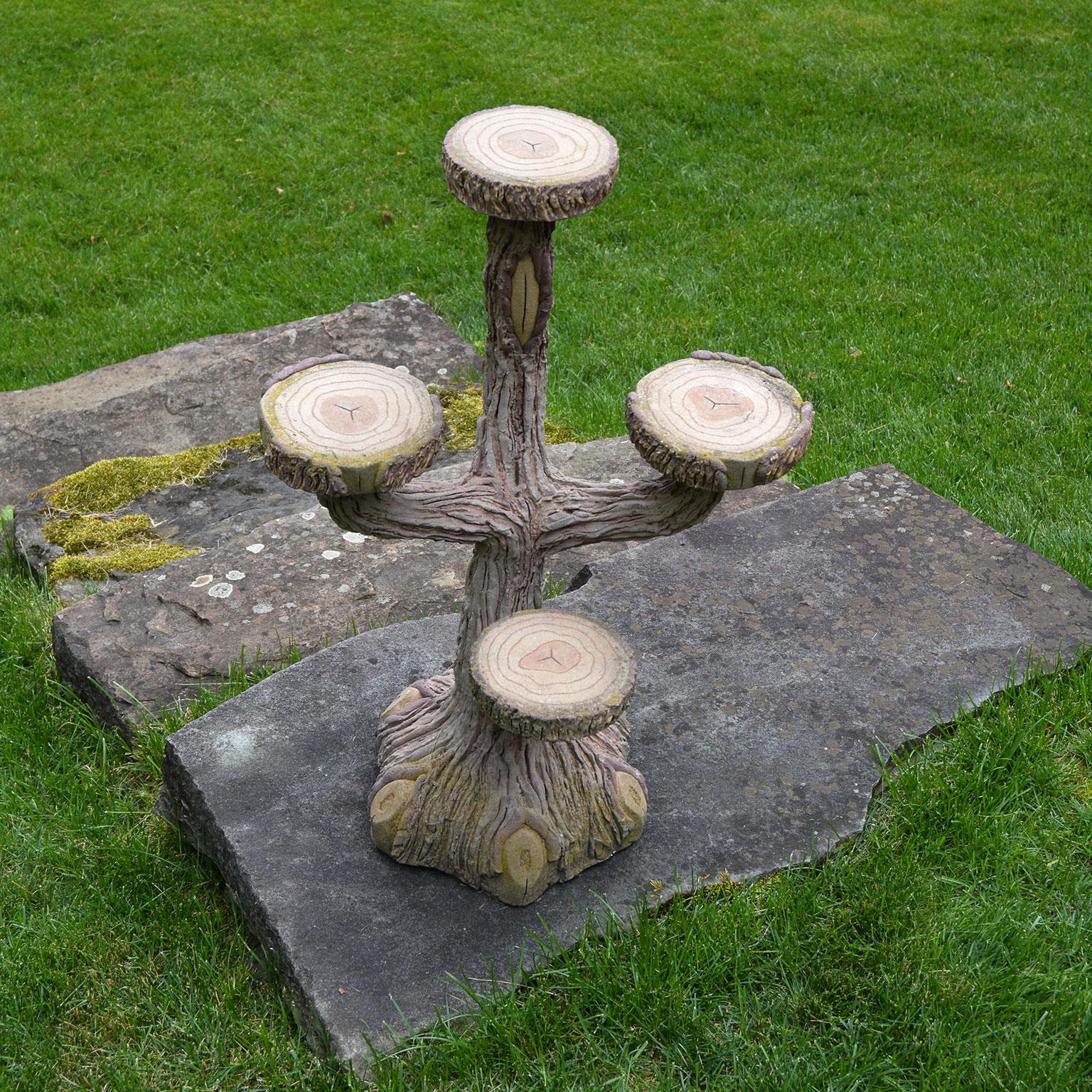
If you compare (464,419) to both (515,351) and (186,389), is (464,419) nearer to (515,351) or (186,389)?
(186,389)

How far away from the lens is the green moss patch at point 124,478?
15.6ft

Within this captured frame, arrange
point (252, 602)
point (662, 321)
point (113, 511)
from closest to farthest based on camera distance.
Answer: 1. point (252, 602)
2. point (113, 511)
3. point (662, 321)

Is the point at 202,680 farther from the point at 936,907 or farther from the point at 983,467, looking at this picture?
the point at 983,467

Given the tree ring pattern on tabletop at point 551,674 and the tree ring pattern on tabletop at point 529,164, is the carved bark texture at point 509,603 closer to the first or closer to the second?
the tree ring pattern on tabletop at point 551,674

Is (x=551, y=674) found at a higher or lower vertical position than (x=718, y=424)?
lower

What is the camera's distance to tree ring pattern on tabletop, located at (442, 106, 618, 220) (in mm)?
2348

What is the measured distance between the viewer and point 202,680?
375 cm

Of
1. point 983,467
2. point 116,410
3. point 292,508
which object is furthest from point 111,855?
point 983,467

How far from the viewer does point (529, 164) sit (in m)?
2.40

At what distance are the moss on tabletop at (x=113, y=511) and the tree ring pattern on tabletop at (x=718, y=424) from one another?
2272 millimetres

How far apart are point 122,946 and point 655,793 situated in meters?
1.35

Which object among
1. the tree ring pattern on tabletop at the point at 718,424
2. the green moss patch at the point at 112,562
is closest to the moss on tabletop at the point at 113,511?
the green moss patch at the point at 112,562

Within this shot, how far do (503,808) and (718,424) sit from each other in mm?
1011

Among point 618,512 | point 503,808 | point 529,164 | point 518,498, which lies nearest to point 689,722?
point 503,808
